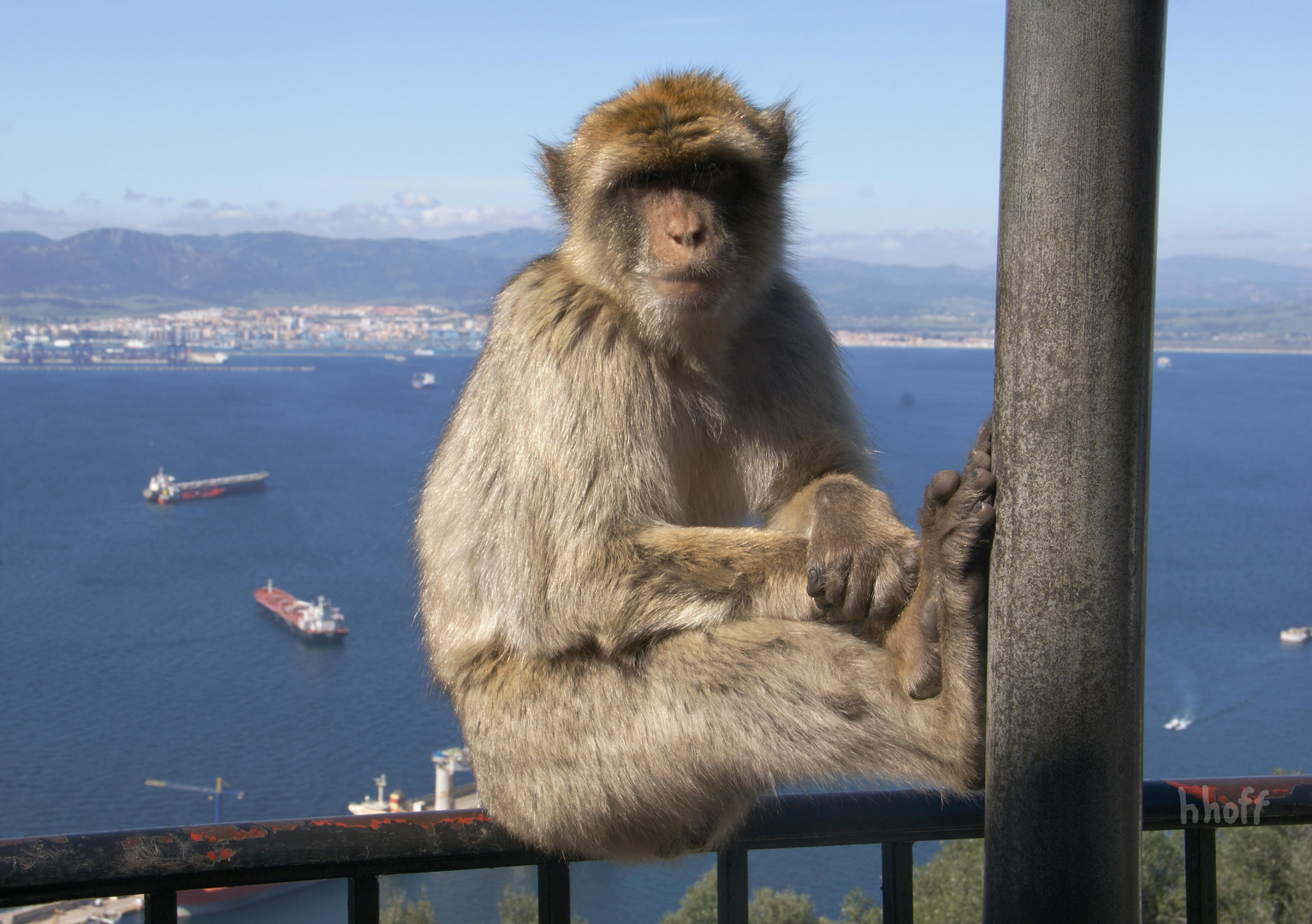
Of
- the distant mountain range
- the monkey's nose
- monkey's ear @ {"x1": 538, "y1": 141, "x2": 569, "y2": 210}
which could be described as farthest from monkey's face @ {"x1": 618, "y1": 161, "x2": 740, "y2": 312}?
the distant mountain range

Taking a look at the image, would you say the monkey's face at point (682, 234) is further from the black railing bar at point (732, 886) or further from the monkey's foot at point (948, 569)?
the black railing bar at point (732, 886)

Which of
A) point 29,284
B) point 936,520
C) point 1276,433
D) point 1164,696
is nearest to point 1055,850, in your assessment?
point 936,520

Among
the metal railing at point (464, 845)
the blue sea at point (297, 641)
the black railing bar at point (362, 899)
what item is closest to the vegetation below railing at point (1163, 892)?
the blue sea at point (297, 641)

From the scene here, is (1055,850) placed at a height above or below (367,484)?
above

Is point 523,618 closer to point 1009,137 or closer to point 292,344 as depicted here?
point 1009,137

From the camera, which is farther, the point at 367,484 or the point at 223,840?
the point at 367,484

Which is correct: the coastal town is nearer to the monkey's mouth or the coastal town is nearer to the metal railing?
the monkey's mouth

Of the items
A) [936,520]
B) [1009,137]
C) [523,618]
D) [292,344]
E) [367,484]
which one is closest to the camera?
[1009,137]
